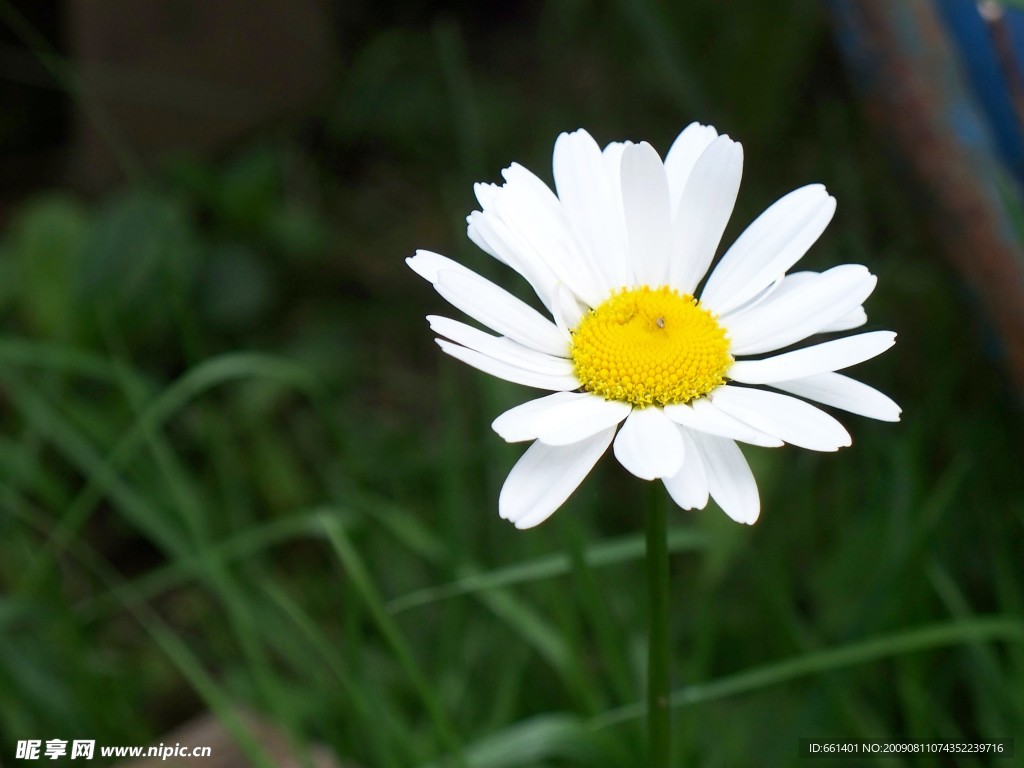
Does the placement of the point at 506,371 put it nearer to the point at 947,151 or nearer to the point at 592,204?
the point at 592,204

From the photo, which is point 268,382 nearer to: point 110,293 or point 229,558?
point 110,293

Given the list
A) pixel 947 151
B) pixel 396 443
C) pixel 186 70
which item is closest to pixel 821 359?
pixel 947 151

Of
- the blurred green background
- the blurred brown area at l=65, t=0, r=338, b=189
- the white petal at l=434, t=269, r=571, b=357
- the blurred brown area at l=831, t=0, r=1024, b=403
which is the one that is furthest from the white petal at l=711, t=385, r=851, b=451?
the blurred brown area at l=65, t=0, r=338, b=189

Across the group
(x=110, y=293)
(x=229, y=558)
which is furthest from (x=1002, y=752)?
(x=110, y=293)

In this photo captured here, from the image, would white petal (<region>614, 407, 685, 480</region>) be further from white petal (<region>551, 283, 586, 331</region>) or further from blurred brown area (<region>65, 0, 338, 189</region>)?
blurred brown area (<region>65, 0, 338, 189</region>)

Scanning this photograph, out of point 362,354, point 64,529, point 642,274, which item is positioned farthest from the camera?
point 362,354

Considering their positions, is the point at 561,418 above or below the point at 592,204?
below
